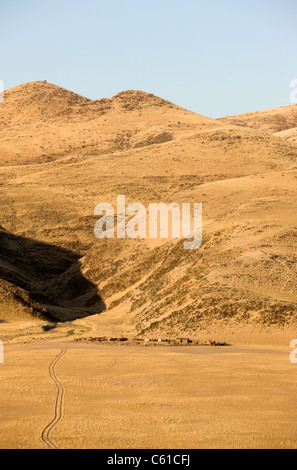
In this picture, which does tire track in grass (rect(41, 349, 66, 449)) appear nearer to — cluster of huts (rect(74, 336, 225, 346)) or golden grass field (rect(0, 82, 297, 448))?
golden grass field (rect(0, 82, 297, 448))

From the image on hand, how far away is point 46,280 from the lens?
1748 inches

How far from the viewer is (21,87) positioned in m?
120

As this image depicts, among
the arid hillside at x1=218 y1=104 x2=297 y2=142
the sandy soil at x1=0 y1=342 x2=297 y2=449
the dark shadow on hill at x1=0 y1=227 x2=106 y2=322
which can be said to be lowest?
the dark shadow on hill at x1=0 y1=227 x2=106 y2=322

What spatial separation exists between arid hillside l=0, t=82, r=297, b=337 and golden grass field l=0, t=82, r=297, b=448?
0.13m

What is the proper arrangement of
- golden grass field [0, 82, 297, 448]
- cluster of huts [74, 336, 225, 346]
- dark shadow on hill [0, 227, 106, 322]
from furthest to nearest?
dark shadow on hill [0, 227, 106, 322] → cluster of huts [74, 336, 225, 346] → golden grass field [0, 82, 297, 448]

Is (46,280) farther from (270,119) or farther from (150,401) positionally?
(270,119)

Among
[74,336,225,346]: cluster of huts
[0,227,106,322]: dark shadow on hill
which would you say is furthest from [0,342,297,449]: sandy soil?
[0,227,106,322]: dark shadow on hill

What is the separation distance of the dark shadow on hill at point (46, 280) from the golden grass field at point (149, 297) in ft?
0.47

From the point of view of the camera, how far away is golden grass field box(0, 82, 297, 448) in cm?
1016

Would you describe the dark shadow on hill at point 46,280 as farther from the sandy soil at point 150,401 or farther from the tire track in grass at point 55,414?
the tire track in grass at point 55,414

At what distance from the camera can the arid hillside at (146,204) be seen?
2614 cm

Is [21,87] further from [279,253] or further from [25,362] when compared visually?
[25,362]

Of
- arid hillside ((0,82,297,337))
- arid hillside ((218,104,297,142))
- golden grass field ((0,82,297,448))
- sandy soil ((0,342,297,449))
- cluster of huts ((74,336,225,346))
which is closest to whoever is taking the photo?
sandy soil ((0,342,297,449))

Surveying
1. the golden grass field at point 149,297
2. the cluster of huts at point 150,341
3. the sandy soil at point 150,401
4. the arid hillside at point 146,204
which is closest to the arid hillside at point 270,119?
the arid hillside at point 146,204
